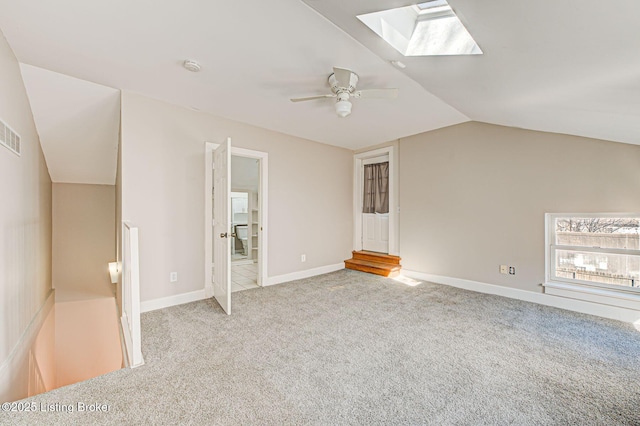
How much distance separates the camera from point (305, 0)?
5.34 feet

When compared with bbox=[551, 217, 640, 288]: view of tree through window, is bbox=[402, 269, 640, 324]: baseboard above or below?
below

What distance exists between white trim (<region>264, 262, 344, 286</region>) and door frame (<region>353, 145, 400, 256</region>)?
0.69 metres

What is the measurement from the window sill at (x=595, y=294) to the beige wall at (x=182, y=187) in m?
3.51

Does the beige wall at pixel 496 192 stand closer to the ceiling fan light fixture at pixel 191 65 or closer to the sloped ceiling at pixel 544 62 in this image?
the sloped ceiling at pixel 544 62

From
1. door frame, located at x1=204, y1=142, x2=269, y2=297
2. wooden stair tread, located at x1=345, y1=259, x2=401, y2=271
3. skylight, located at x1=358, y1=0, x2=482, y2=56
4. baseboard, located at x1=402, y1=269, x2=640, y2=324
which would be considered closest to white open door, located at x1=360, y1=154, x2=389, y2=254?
wooden stair tread, located at x1=345, y1=259, x2=401, y2=271

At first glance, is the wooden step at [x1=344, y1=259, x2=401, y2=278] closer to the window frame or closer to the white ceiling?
the window frame

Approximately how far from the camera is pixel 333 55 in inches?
87.0

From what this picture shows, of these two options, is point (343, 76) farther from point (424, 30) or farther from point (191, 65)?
point (191, 65)

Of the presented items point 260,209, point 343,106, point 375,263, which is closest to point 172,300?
point 260,209

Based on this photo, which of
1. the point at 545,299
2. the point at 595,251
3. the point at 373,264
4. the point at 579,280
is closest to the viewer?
the point at 595,251

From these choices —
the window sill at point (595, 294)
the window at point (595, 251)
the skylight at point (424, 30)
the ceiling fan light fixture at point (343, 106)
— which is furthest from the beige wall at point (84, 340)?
the window at point (595, 251)

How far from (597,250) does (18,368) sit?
6101mm

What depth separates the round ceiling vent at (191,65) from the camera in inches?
92.9

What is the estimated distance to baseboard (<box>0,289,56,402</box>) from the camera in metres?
2.10
